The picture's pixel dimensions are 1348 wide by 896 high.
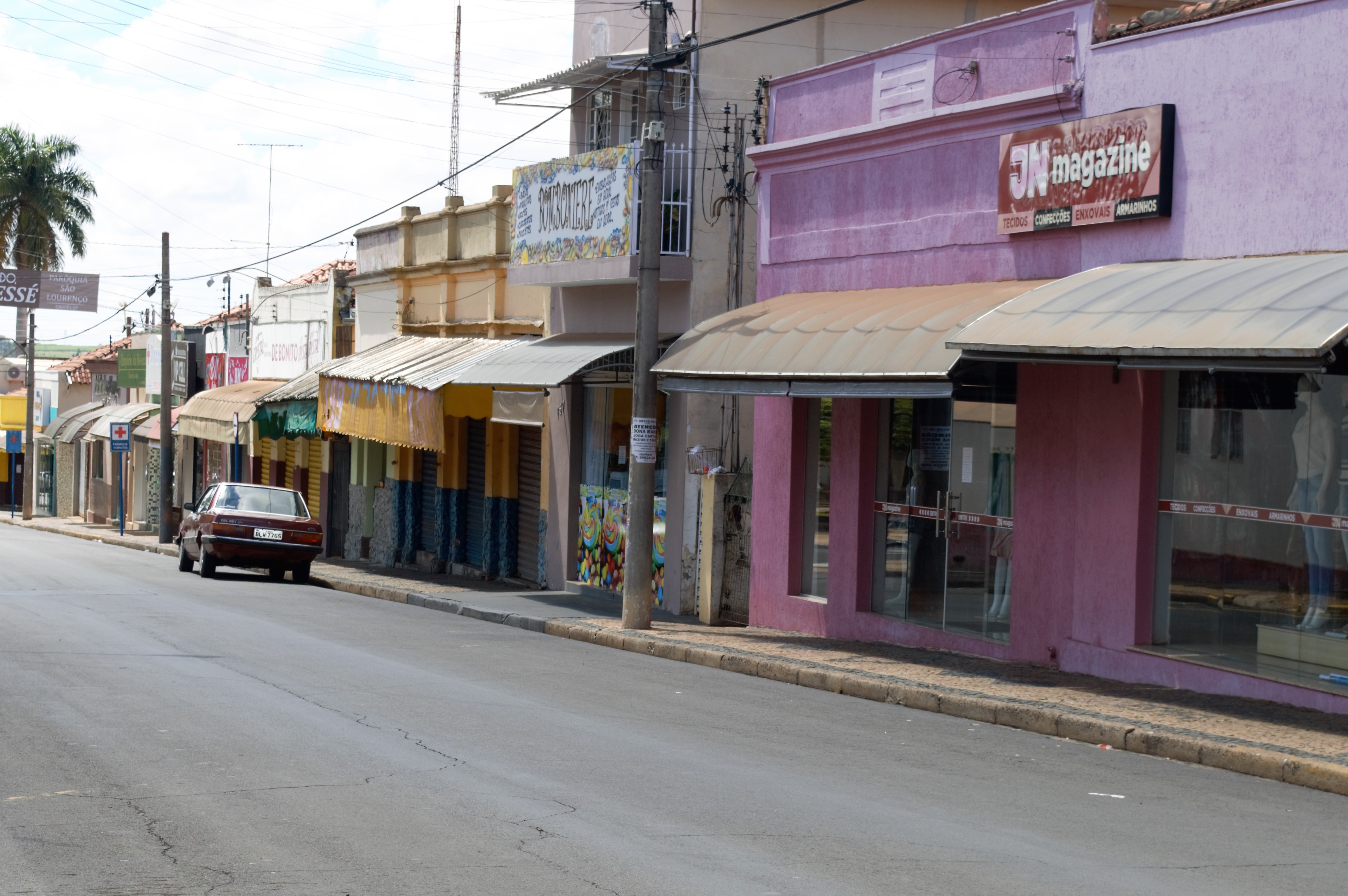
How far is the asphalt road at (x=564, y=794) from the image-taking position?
6.51 metres

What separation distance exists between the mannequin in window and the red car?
56.5 feet

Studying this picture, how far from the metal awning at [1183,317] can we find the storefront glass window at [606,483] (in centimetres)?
900

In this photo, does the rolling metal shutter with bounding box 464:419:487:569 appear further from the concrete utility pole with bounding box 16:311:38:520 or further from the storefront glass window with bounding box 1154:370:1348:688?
the concrete utility pole with bounding box 16:311:38:520

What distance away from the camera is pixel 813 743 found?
10141 millimetres

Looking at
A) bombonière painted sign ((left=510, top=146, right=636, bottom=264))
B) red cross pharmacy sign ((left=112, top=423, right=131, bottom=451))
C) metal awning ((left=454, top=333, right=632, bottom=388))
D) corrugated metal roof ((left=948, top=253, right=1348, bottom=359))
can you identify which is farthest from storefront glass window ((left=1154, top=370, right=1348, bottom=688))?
red cross pharmacy sign ((left=112, top=423, right=131, bottom=451))

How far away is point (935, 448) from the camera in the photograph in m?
15.5

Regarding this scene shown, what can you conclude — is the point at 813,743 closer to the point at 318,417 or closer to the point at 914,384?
the point at 914,384

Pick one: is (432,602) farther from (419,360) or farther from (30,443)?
(30,443)

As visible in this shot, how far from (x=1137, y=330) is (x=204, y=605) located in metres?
12.5

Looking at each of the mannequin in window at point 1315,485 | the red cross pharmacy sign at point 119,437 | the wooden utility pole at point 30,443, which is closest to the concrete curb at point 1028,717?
the mannequin in window at point 1315,485

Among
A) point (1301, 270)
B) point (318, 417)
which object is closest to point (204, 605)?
point (318, 417)

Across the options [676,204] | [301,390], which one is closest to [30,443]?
[301,390]

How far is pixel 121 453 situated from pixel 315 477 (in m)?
14.1

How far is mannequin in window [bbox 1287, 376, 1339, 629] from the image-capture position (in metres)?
11.2
